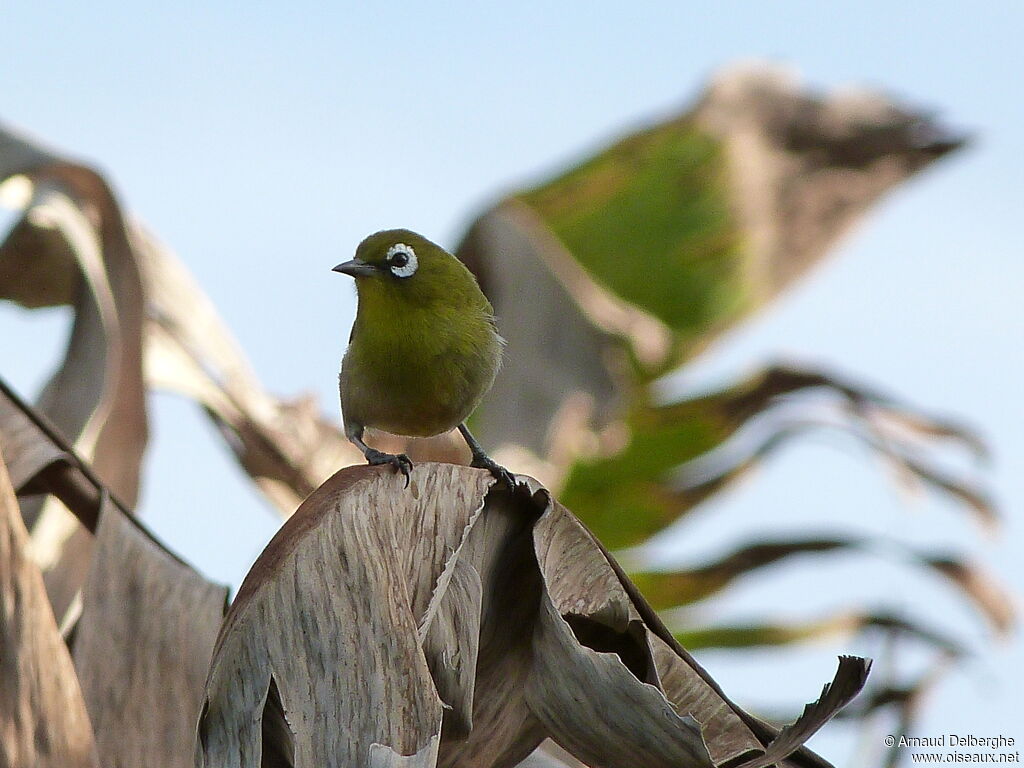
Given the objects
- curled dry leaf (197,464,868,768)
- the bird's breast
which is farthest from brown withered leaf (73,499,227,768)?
the bird's breast

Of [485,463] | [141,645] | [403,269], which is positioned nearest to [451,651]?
[141,645]

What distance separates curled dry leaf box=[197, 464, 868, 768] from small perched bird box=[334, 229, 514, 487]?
866 millimetres

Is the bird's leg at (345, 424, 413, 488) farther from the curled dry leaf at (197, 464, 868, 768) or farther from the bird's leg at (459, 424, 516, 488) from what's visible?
the bird's leg at (459, 424, 516, 488)

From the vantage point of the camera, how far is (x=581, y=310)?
5570 millimetres

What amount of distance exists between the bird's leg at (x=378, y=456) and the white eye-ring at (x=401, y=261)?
15.2 inches

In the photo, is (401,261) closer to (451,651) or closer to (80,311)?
(80,311)

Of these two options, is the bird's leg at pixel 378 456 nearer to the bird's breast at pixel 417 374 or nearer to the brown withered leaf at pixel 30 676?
the bird's breast at pixel 417 374

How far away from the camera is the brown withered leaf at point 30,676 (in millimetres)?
1805

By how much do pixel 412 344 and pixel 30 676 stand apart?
1299 millimetres

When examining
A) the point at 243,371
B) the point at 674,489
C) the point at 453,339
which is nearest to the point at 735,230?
the point at 674,489

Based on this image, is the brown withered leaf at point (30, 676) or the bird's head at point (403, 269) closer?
the brown withered leaf at point (30, 676)

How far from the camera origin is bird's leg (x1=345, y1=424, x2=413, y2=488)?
1984mm

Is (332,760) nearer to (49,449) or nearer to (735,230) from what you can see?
(49,449)

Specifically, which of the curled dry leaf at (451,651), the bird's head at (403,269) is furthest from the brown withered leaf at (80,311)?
the curled dry leaf at (451,651)
